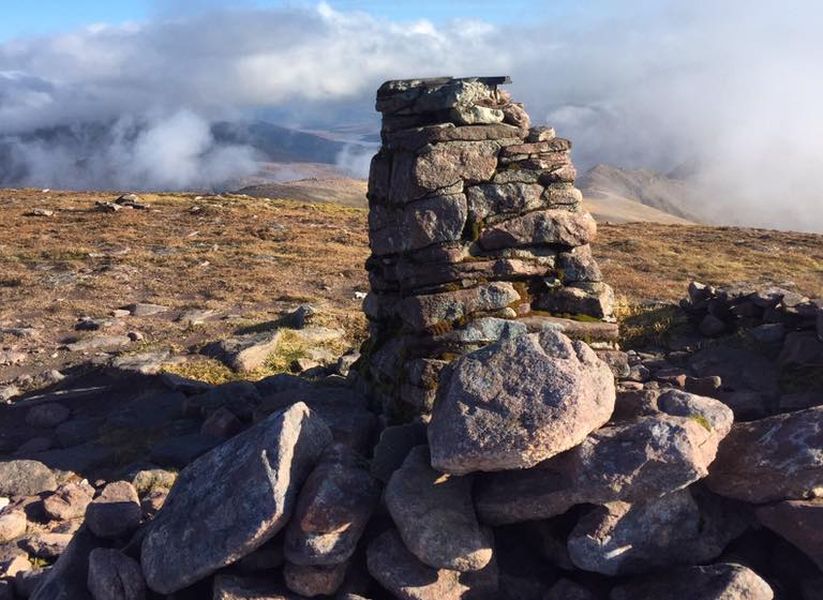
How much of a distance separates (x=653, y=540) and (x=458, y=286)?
18.2 feet

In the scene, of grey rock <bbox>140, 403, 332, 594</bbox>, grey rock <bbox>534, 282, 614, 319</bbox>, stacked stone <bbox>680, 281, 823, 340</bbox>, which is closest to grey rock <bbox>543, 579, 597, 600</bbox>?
grey rock <bbox>140, 403, 332, 594</bbox>

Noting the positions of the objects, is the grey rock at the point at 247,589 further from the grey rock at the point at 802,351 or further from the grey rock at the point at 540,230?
the grey rock at the point at 802,351

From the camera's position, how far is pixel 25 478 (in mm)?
12953

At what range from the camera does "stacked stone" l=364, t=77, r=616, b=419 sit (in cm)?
1198

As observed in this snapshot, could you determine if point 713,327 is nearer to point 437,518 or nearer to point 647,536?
point 647,536

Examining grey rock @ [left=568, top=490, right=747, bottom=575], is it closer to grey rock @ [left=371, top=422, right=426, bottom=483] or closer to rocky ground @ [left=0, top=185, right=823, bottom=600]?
rocky ground @ [left=0, top=185, right=823, bottom=600]

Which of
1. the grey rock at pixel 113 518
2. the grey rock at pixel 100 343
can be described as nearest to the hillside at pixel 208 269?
the grey rock at pixel 100 343

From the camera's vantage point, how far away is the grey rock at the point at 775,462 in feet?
24.4

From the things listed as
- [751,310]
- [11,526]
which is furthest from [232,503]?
[751,310]

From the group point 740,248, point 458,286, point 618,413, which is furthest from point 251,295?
point 740,248

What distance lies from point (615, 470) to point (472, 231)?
19.1 feet

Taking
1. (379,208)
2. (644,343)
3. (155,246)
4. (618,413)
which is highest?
(379,208)

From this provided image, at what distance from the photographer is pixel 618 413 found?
840 centimetres

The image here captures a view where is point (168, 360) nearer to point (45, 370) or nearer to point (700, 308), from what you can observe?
point (45, 370)
